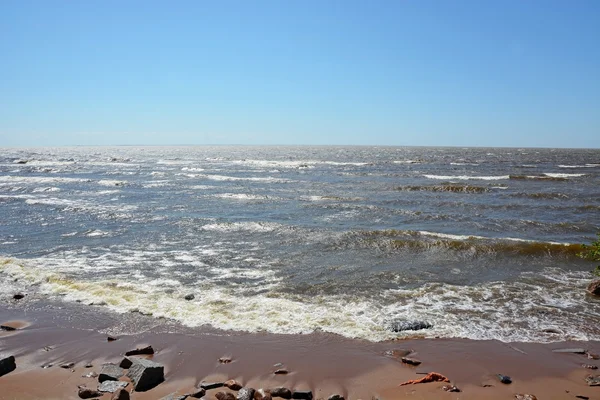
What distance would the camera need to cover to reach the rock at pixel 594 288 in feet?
33.9

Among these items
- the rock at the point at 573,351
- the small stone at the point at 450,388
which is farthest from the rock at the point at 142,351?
the rock at the point at 573,351

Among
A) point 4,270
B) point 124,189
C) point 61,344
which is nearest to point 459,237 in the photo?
point 61,344

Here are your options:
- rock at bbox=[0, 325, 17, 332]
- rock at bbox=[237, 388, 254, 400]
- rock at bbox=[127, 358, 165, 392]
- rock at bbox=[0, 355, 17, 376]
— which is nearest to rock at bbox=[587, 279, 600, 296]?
rock at bbox=[237, 388, 254, 400]

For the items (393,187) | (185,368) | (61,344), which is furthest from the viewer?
(393,187)

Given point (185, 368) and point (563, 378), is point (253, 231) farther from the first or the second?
point (563, 378)

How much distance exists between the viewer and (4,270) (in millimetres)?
12148

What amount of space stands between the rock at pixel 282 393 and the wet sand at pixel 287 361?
27 centimetres

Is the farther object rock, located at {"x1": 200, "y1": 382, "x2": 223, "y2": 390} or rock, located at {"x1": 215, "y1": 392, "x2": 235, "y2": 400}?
rock, located at {"x1": 200, "y1": 382, "x2": 223, "y2": 390}

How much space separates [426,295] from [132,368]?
7.05 meters

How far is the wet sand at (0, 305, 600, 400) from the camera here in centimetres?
596

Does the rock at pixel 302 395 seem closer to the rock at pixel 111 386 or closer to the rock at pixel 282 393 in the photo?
the rock at pixel 282 393

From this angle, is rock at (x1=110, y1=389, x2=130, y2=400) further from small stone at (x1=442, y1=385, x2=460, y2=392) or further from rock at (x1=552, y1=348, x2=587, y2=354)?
rock at (x1=552, y1=348, x2=587, y2=354)

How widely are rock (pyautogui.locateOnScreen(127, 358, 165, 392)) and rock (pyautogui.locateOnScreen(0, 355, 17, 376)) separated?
1959 mm

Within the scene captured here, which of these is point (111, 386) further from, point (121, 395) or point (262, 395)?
point (262, 395)
